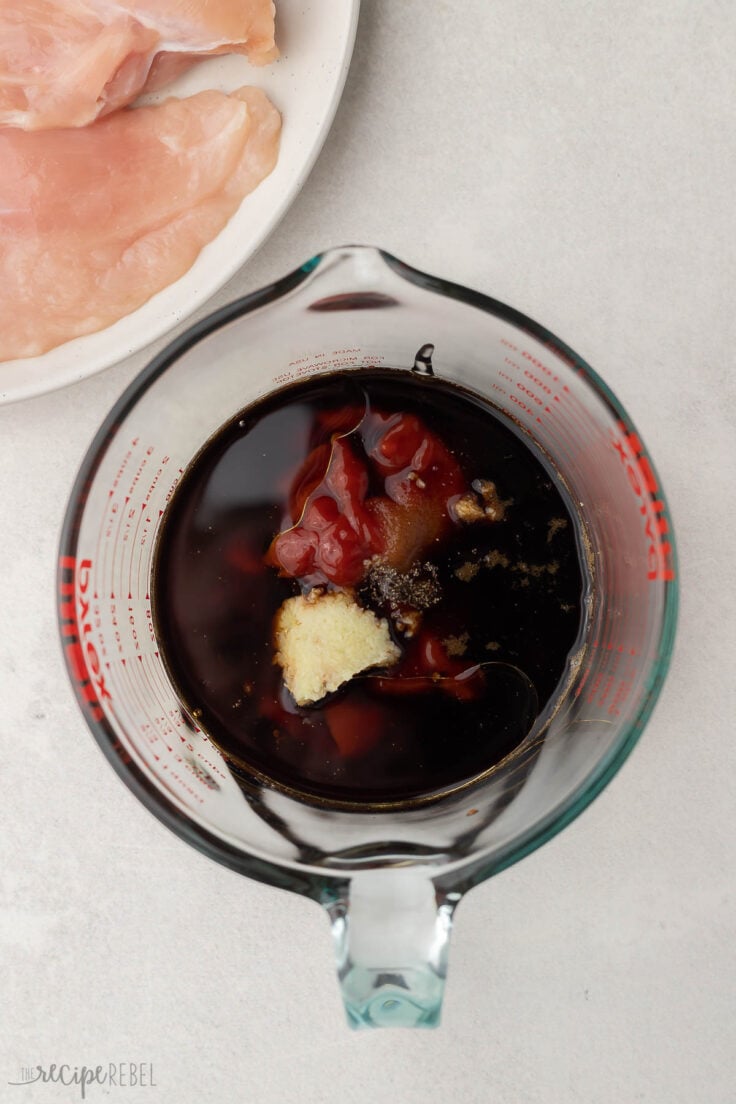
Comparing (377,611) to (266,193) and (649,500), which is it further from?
(266,193)

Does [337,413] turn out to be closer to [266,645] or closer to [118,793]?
[266,645]

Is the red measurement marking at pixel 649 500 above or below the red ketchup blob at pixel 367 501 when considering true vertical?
below

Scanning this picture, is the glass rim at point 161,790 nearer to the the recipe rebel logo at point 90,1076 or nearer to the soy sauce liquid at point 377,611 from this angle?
the soy sauce liquid at point 377,611

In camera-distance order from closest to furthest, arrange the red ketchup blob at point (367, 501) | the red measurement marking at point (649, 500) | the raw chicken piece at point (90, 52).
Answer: the red measurement marking at point (649, 500), the red ketchup blob at point (367, 501), the raw chicken piece at point (90, 52)

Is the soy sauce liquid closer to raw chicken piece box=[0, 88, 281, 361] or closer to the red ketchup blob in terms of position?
the red ketchup blob

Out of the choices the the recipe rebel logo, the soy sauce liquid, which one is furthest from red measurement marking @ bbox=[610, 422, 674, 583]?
the the recipe rebel logo

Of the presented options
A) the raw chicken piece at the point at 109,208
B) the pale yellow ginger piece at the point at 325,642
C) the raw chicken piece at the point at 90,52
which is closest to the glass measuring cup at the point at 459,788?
the pale yellow ginger piece at the point at 325,642

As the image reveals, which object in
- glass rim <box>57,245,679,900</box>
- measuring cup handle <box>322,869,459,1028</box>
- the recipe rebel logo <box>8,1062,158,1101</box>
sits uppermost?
glass rim <box>57,245,679,900</box>

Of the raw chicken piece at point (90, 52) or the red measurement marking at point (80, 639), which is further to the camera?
the raw chicken piece at point (90, 52)
